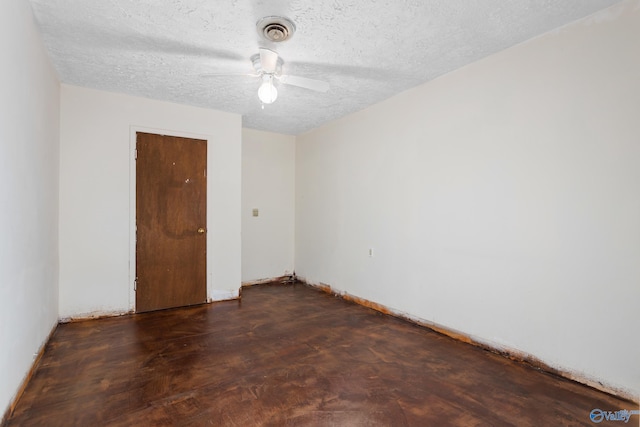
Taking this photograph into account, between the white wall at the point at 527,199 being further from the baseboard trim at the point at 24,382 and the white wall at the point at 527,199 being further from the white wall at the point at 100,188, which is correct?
the baseboard trim at the point at 24,382

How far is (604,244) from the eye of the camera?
210cm

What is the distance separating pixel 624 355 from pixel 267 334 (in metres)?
2.71

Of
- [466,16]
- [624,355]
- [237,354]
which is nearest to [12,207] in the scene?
[237,354]

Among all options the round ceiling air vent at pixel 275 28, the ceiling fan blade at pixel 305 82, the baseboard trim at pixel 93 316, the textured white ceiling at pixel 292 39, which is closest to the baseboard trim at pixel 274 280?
the baseboard trim at pixel 93 316

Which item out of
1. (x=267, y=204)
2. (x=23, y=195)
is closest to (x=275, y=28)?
(x=23, y=195)

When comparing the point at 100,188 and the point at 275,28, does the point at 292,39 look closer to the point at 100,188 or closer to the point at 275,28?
the point at 275,28

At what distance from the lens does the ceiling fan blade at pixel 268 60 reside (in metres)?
2.53

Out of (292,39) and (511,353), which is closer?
(292,39)

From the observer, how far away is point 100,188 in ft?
11.5

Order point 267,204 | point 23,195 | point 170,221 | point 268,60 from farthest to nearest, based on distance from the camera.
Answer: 1. point 267,204
2. point 170,221
3. point 268,60
4. point 23,195

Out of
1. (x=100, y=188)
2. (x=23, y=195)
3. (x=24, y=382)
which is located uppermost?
(x=100, y=188)

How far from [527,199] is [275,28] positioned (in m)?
2.31

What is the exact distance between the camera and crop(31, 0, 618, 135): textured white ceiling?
2064 millimetres

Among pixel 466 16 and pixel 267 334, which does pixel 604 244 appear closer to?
pixel 466 16
